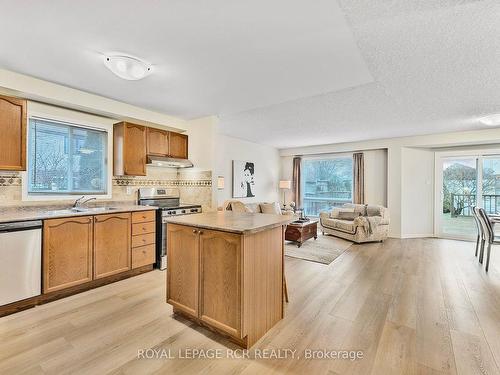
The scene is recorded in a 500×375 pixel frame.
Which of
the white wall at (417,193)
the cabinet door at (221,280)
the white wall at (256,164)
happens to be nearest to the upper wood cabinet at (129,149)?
the white wall at (256,164)

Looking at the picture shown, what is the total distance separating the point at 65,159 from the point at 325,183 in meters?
6.29

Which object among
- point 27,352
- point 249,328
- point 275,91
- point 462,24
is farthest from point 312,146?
point 27,352

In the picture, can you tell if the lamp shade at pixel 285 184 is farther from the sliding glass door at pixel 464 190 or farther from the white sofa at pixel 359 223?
the sliding glass door at pixel 464 190

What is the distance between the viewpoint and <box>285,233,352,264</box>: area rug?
4184 mm

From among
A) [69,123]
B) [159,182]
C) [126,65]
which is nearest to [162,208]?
[159,182]

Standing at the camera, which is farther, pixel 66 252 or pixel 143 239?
pixel 143 239

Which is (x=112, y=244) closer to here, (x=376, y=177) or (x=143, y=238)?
(x=143, y=238)

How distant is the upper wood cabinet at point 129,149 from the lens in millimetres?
3590

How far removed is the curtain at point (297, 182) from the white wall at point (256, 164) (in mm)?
553

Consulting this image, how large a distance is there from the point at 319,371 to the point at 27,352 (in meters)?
2.11

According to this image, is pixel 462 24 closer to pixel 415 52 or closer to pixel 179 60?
pixel 415 52

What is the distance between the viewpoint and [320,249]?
4688mm

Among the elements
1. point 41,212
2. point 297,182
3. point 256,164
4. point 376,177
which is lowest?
point 41,212

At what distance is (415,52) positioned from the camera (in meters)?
2.16
